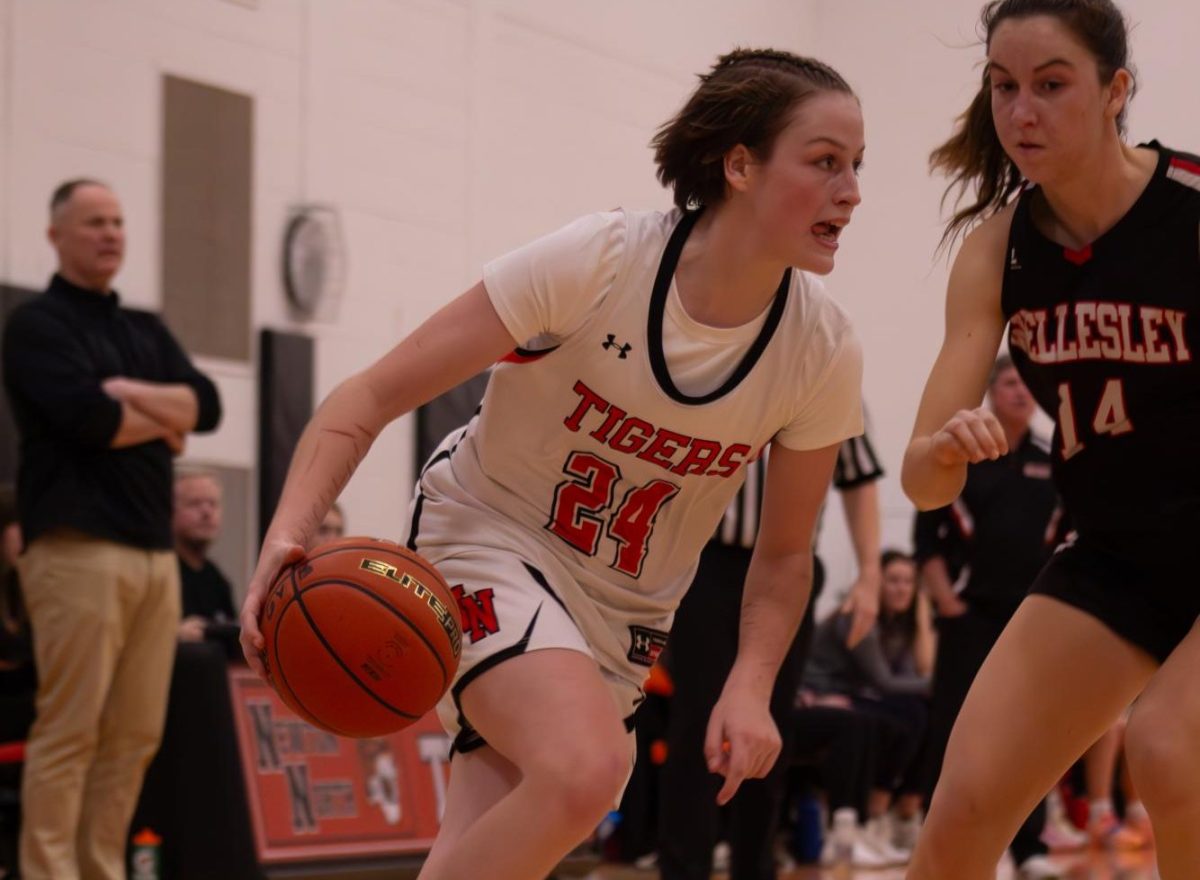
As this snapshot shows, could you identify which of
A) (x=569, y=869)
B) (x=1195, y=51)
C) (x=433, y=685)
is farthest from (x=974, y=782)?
(x=1195, y=51)

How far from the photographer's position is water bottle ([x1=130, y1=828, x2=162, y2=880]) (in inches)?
239

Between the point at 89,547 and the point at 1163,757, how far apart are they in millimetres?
3875

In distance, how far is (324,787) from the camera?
6934 mm

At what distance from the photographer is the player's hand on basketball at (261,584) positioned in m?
2.89

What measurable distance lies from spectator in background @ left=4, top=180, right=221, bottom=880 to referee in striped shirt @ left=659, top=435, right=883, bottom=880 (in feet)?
5.96

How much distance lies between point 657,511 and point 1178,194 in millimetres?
1149

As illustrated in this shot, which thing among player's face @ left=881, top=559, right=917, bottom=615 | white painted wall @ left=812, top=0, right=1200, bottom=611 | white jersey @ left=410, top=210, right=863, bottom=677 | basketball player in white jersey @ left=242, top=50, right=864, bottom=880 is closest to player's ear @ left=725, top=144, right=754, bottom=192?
basketball player in white jersey @ left=242, top=50, right=864, bottom=880

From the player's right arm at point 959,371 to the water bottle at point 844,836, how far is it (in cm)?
564

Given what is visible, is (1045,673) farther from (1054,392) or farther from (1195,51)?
(1195,51)

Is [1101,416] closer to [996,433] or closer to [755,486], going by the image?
[996,433]

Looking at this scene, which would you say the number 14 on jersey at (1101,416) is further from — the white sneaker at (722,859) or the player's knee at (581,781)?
the white sneaker at (722,859)

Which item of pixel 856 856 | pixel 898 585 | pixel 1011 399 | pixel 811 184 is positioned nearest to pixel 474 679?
pixel 811 184

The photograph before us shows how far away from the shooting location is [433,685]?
297 cm

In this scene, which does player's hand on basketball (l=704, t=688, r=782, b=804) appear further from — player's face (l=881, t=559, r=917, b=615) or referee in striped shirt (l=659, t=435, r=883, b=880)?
A: player's face (l=881, t=559, r=917, b=615)
